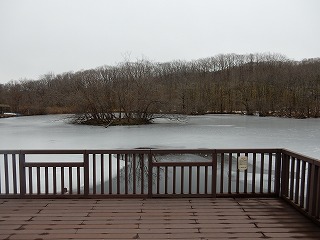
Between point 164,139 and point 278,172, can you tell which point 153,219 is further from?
point 164,139

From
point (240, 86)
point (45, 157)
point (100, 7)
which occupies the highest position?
point (100, 7)

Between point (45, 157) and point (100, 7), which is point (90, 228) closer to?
point (45, 157)

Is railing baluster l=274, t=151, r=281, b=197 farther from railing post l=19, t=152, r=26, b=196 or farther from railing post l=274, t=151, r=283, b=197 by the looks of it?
railing post l=19, t=152, r=26, b=196

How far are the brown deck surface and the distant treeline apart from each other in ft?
68.3

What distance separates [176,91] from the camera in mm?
44781

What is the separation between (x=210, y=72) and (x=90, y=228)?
220 feet

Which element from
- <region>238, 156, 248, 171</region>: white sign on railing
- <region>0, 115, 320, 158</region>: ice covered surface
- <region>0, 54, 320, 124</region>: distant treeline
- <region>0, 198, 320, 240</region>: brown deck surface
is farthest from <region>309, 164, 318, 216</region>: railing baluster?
<region>0, 54, 320, 124</region>: distant treeline

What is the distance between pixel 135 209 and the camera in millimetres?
3725

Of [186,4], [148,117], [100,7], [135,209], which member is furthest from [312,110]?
[135,209]

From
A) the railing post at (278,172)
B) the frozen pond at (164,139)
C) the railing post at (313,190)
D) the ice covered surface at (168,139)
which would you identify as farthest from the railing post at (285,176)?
the ice covered surface at (168,139)

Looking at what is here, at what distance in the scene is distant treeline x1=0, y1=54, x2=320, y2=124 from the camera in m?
26.8

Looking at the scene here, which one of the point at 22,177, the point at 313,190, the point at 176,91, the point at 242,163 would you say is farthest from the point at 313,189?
the point at 176,91

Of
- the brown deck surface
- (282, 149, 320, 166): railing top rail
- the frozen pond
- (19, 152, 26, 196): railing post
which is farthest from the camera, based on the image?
the frozen pond

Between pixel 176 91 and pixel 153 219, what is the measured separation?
41.8 metres
